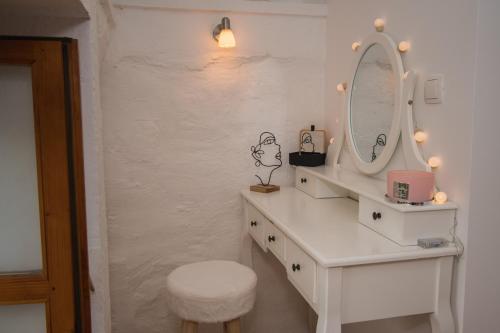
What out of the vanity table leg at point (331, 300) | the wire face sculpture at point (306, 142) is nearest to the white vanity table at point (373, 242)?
the vanity table leg at point (331, 300)

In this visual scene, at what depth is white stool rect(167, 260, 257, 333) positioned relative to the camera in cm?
193

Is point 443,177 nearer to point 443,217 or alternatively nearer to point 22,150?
point 443,217

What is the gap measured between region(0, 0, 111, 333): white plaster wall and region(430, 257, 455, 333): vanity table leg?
1139 mm

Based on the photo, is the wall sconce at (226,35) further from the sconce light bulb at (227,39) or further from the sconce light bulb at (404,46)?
the sconce light bulb at (404,46)

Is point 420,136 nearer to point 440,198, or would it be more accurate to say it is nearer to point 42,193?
point 440,198

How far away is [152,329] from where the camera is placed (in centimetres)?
266

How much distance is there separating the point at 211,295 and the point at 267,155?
3.42 feet

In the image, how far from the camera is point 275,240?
6.63ft

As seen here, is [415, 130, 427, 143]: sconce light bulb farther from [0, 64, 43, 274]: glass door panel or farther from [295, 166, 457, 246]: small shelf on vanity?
[0, 64, 43, 274]: glass door panel

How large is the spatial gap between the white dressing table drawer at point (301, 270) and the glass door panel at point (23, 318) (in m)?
0.85

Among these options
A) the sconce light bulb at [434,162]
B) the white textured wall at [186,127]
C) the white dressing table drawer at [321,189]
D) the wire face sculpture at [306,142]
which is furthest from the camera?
the wire face sculpture at [306,142]

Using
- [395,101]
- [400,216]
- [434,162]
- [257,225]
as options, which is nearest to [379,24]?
Result: [395,101]

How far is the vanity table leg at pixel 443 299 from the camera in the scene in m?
1.55

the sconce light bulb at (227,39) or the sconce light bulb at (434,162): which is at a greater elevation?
the sconce light bulb at (227,39)
